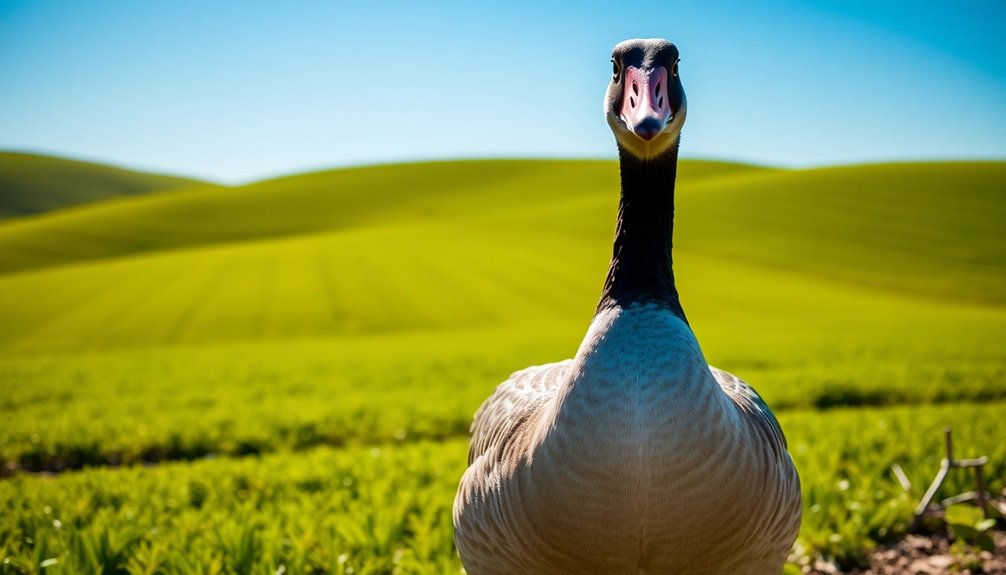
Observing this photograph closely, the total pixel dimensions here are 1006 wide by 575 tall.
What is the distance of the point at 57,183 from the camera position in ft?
339

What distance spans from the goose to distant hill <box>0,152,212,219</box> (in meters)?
111

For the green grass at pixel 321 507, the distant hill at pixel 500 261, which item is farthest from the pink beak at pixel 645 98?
the distant hill at pixel 500 261

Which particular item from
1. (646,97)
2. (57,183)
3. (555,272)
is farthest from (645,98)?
(57,183)

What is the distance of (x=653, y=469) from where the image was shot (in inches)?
93.8

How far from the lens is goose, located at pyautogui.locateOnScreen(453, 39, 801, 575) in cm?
Answer: 237

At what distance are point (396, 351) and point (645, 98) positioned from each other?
59.7ft

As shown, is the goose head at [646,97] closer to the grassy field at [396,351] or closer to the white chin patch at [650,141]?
the white chin patch at [650,141]

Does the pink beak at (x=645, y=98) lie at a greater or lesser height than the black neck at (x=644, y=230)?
greater

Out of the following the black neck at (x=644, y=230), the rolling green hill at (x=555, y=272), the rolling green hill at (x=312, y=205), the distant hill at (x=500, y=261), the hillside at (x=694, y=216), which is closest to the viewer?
the black neck at (x=644, y=230)

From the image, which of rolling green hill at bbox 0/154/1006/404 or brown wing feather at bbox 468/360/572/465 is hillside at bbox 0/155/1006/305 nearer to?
rolling green hill at bbox 0/154/1006/404

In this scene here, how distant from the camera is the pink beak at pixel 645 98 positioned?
2.34 m

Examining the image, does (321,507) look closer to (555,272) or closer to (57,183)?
(555,272)

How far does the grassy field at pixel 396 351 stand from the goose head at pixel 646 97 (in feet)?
10.0

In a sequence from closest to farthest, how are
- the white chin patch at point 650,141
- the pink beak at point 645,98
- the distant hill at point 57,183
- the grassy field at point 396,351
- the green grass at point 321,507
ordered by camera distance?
the pink beak at point 645,98, the white chin patch at point 650,141, the green grass at point 321,507, the grassy field at point 396,351, the distant hill at point 57,183
